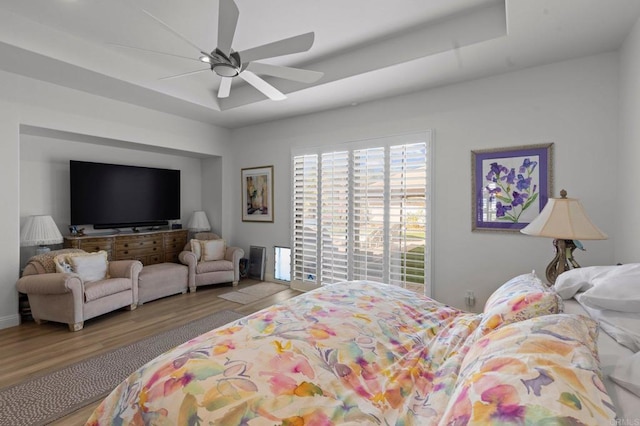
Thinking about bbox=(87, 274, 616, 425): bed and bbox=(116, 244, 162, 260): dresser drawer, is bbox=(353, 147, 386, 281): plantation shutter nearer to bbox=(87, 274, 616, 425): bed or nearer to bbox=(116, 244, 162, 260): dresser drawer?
bbox=(87, 274, 616, 425): bed

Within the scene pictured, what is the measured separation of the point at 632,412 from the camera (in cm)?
80

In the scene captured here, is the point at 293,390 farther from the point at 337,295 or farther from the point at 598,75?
the point at 598,75

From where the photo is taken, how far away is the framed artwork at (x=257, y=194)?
5.26m

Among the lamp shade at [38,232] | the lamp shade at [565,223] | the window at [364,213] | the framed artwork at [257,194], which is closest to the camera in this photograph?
the lamp shade at [565,223]

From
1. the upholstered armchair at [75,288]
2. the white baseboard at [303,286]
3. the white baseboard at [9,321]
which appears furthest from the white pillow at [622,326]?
the white baseboard at [9,321]

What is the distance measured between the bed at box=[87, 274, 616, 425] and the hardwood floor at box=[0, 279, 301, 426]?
1513mm

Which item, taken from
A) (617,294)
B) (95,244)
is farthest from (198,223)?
(617,294)

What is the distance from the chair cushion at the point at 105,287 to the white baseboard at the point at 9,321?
2.73ft

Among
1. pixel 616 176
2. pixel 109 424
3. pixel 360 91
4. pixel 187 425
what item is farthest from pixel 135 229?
pixel 616 176

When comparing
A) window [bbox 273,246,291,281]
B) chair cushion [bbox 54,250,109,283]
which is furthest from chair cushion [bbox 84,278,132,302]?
window [bbox 273,246,291,281]

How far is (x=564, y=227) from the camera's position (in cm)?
225

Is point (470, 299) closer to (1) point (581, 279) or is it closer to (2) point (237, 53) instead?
(1) point (581, 279)

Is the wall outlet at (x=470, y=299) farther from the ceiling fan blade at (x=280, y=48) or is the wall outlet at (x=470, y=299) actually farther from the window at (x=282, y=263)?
the ceiling fan blade at (x=280, y=48)

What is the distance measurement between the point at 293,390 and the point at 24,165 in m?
4.99
